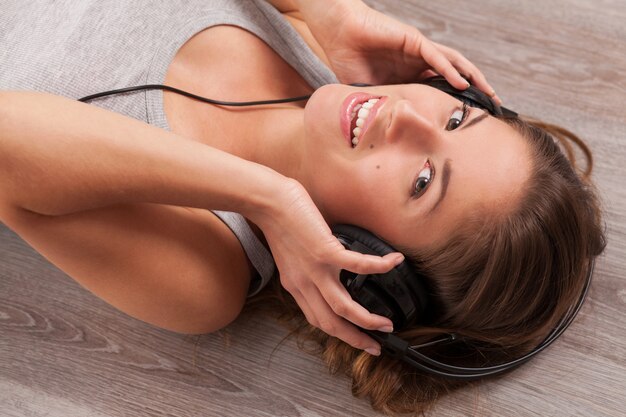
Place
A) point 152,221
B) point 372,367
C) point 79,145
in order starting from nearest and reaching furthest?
1. point 79,145
2. point 152,221
3. point 372,367

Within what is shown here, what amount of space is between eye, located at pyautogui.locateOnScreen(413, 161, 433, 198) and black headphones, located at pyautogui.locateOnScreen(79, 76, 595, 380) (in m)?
0.10

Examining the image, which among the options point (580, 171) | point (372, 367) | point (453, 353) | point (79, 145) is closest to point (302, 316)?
point (372, 367)

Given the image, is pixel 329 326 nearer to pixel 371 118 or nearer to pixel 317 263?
pixel 317 263

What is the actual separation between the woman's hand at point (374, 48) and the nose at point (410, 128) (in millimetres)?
220

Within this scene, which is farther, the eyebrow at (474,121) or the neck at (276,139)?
the neck at (276,139)

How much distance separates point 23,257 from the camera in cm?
127

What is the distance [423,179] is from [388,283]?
0.18 metres

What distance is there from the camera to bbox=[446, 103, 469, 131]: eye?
98 centimetres

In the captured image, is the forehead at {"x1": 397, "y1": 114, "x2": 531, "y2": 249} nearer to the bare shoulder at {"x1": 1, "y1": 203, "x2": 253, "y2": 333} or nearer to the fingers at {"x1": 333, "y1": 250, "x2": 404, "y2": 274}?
the fingers at {"x1": 333, "y1": 250, "x2": 404, "y2": 274}

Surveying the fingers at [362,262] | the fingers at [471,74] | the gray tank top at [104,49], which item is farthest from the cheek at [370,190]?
the fingers at [471,74]

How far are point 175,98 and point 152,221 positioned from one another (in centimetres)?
26

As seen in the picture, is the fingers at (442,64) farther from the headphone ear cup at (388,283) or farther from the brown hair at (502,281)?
the headphone ear cup at (388,283)

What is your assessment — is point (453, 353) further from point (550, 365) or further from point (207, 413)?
point (207, 413)

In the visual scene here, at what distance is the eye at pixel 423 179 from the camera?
3.10 ft
